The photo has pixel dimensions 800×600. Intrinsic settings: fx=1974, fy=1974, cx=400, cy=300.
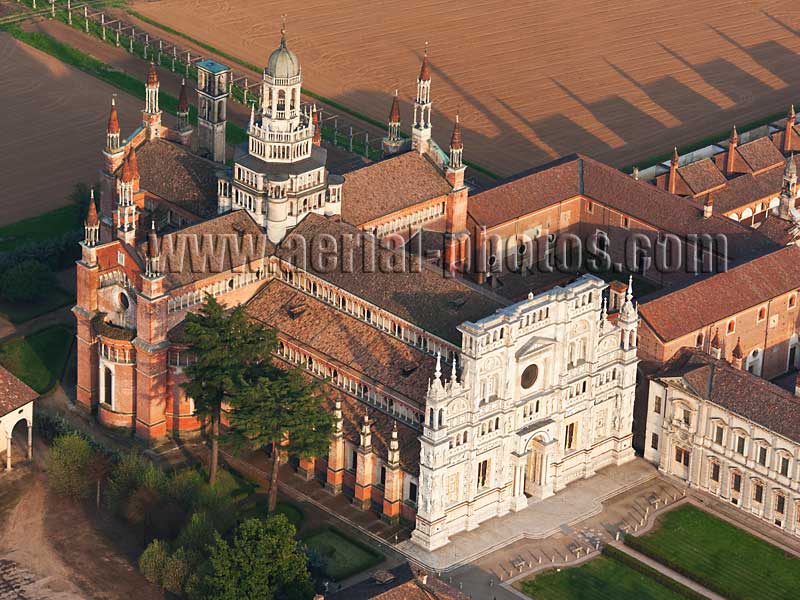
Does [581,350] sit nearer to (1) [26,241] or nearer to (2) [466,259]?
(2) [466,259]

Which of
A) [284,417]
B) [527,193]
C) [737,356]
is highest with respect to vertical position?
[527,193]

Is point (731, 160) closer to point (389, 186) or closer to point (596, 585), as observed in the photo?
point (389, 186)

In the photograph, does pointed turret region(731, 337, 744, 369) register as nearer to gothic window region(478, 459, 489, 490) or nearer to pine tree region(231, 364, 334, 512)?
gothic window region(478, 459, 489, 490)

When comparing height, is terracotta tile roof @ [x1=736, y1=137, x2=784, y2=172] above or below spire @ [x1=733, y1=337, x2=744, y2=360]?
above

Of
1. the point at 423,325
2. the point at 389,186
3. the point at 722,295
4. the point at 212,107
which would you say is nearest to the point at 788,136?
the point at 722,295

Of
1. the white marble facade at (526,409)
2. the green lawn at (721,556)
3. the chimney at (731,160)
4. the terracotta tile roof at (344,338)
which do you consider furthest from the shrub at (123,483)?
the chimney at (731,160)

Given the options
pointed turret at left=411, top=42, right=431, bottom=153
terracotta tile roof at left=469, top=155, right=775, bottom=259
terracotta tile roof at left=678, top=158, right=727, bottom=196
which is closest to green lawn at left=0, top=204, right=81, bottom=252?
pointed turret at left=411, top=42, right=431, bottom=153

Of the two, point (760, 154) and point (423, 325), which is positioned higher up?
point (423, 325)
